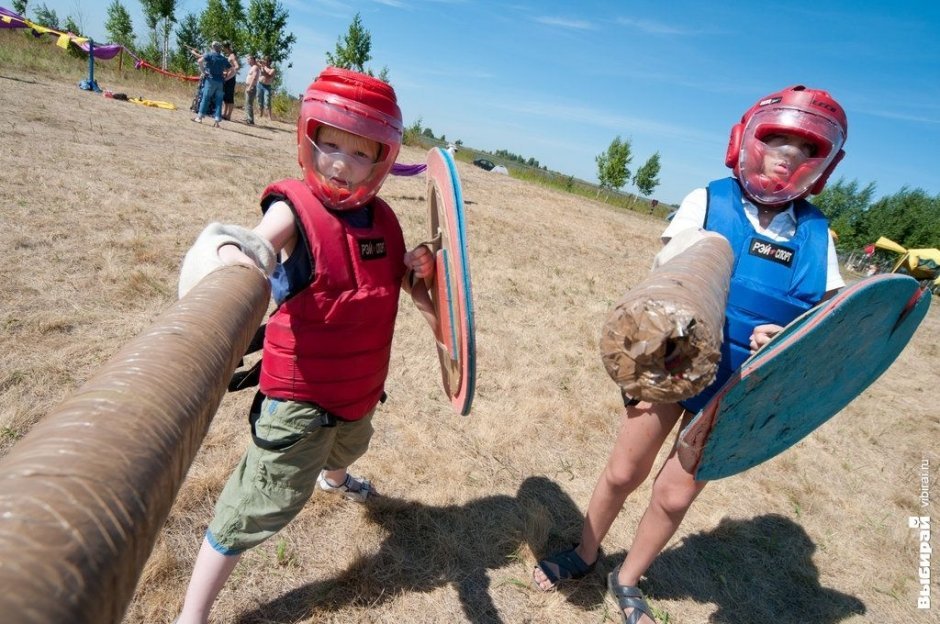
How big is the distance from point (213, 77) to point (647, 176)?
49940 mm

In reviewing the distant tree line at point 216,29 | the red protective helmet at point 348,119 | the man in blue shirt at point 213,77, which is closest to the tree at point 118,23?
the distant tree line at point 216,29

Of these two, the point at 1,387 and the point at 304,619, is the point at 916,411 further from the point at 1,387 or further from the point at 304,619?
the point at 1,387

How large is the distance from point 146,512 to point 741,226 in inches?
83.3

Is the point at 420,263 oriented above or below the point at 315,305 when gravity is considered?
above

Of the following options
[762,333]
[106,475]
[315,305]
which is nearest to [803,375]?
[762,333]

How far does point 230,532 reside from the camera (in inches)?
73.5

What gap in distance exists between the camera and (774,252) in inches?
75.6

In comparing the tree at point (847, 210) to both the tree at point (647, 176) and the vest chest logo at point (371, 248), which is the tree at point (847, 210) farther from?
the vest chest logo at point (371, 248)

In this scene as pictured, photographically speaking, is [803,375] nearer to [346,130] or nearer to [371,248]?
[371,248]

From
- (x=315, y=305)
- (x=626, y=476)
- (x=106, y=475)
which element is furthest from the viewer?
(x=626, y=476)

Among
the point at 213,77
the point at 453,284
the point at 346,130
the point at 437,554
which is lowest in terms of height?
the point at 437,554

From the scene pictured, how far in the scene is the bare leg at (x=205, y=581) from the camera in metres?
1.88

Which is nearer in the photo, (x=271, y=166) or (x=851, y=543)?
(x=851, y=543)

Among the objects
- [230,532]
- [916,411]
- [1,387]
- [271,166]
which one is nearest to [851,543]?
[916,411]
